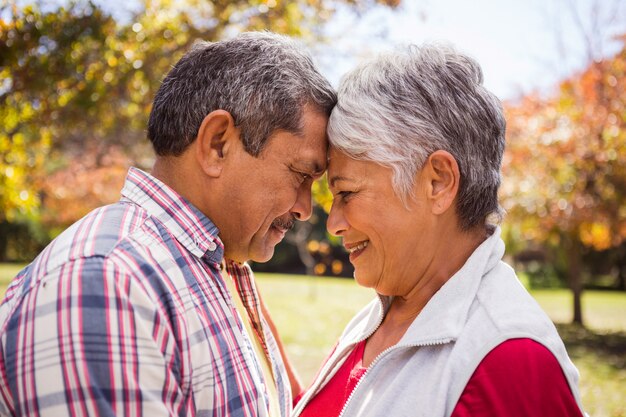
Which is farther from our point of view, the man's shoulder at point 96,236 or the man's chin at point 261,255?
the man's chin at point 261,255

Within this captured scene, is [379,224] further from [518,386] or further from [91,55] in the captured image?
[91,55]

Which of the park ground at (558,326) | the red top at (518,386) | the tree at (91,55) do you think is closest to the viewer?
the red top at (518,386)

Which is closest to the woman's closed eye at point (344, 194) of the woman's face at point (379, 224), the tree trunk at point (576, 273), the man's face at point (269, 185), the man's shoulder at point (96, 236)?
the woman's face at point (379, 224)

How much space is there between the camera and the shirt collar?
6.37 ft

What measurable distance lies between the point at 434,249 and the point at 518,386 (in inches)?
25.2

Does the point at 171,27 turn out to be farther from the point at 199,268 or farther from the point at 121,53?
the point at 199,268

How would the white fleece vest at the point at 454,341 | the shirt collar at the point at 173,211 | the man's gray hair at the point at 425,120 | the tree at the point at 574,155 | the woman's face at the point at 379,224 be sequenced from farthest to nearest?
the tree at the point at 574,155, the woman's face at the point at 379,224, the man's gray hair at the point at 425,120, the shirt collar at the point at 173,211, the white fleece vest at the point at 454,341

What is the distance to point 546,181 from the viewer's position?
12.2 metres

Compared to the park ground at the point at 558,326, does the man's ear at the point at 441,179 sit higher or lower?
higher

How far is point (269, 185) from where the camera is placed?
216 centimetres

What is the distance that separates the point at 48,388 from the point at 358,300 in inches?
747

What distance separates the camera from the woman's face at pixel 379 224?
2.22 metres

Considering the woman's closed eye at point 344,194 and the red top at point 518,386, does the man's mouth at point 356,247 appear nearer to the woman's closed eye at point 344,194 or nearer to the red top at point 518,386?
the woman's closed eye at point 344,194

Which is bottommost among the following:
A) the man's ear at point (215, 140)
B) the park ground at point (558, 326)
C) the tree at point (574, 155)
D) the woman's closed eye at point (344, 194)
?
the park ground at point (558, 326)
